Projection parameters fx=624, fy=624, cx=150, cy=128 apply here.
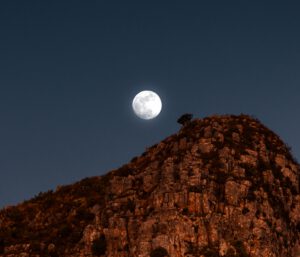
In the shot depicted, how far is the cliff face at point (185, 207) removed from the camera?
8406 centimetres

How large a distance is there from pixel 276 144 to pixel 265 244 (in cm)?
3469

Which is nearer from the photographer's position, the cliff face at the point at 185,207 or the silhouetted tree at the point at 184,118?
the cliff face at the point at 185,207

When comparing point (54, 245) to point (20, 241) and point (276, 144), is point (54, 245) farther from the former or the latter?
point (276, 144)

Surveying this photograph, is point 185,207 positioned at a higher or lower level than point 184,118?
lower

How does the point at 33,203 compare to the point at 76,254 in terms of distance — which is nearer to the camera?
the point at 76,254

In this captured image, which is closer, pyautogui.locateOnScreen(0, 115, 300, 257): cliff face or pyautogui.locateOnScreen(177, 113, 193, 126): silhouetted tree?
pyautogui.locateOnScreen(0, 115, 300, 257): cliff face

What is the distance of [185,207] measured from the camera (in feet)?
290

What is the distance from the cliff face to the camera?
8406 centimetres

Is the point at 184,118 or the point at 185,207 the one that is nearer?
the point at 185,207

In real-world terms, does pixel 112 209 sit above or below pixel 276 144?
below

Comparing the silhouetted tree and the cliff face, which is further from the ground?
the silhouetted tree

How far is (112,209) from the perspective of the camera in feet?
314

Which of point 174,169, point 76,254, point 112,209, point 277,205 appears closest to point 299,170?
point 277,205

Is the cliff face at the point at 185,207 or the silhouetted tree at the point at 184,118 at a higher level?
the silhouetted tree at the point at 184,118
